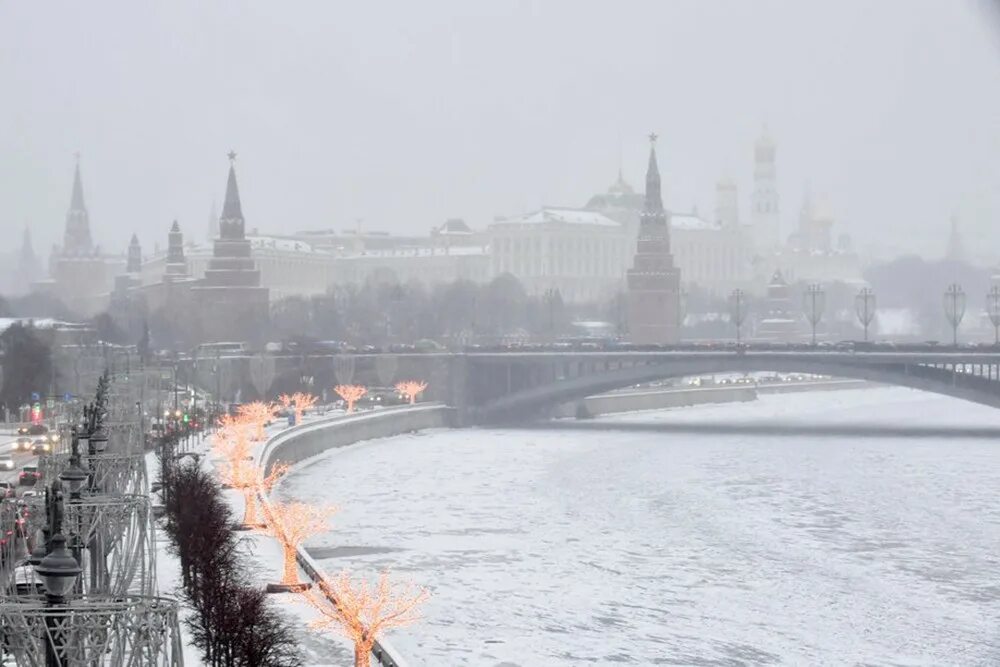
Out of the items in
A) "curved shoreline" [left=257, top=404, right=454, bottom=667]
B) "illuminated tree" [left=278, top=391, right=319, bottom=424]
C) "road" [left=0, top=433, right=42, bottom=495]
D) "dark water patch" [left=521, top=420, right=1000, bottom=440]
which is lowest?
"dark water patch" [left=521, top=420, right=1000, bottom=440]

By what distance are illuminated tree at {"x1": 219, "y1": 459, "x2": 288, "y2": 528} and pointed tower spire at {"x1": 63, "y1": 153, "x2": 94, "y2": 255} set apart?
63.6 m

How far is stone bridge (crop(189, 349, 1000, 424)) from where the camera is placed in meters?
35.7

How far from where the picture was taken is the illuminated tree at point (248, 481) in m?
18.6

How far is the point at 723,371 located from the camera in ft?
127

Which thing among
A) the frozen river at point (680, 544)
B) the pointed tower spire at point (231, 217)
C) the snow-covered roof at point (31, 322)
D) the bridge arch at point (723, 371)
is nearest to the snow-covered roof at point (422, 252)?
the pointed tower spire at point (231, 217)

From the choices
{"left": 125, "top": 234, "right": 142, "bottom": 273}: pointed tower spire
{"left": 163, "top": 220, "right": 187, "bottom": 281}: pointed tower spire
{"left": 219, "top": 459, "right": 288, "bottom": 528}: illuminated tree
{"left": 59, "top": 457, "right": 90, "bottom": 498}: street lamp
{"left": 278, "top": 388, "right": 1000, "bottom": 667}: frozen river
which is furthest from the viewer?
{"left": 125, "top": 234, "right": 142, "bottom": 273}: pointed tower spire

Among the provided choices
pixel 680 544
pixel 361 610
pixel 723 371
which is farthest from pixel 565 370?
pixel 361 610

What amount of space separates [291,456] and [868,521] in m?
9.55

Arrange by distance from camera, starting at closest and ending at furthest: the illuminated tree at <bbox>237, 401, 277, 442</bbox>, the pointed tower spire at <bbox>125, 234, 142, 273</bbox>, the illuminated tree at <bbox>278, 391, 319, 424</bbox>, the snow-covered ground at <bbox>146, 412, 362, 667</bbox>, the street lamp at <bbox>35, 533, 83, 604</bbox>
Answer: the street lamp at <bbox>35, 533, 83, 604</bbox>
the snow-covered ground at <bbox>146, 412, 362, 667</bbox>
the illuminated tree at <bbox>237, 401, 277, 442</bbox>
the illuminated tree at <bbox>278, 391, 319, 424</bbox>
the pointed tower spire at <bbox>125, 234, 142, 273</bbox>

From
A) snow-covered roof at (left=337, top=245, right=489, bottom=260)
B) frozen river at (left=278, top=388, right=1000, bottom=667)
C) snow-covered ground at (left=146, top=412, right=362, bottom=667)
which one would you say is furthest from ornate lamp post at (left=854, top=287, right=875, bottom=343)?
snow-covered ground at (left=146, top=412, right=362, bottom=667)

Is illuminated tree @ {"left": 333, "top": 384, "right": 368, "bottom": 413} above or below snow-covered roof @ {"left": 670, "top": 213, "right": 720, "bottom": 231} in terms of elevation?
below

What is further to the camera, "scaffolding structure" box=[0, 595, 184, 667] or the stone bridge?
the stone bridge

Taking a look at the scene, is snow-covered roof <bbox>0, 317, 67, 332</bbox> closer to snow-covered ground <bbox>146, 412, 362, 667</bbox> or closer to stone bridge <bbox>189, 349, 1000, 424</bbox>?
stone bridge <bbox>189, 349, 1000, 424</bbox>

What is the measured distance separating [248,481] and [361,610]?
887 cm
